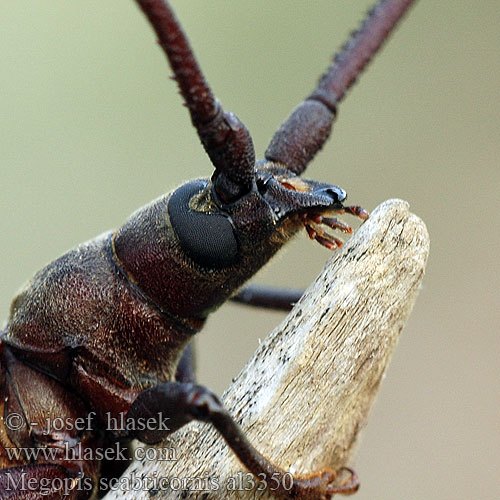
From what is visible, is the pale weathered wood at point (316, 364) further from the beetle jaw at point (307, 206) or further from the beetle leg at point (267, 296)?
the beetle leg at point (267, 296)

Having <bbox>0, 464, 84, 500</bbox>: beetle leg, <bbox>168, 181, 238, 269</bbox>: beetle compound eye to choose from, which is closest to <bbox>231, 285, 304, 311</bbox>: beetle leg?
<bbox>168, 181, 238, 269</bbox>: beetle compound eye

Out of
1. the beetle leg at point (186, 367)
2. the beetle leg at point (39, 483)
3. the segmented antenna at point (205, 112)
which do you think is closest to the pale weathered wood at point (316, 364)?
the beetle leg at point (39, 483)

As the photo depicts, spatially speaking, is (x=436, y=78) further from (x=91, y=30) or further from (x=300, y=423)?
(x=300, y=423)

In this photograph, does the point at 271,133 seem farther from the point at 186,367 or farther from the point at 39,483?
the point at 39,483

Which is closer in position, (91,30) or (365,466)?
(365,466)

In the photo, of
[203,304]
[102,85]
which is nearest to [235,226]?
[203,304]

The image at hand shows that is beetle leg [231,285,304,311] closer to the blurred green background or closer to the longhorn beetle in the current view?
the longhorn beetle

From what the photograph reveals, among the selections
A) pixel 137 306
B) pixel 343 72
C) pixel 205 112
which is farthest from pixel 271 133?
pixel 205 112
